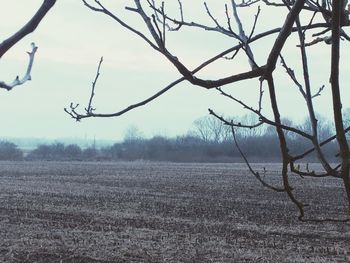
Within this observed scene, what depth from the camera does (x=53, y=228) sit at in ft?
63.6

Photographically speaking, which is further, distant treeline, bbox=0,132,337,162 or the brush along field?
distant treeline, bbox=0,132,337,162

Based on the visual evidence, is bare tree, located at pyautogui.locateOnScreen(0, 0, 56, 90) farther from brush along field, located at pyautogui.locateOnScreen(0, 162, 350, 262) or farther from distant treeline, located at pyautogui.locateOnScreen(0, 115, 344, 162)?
distant treeline, located at pyautogui.locateOnScreen(0, 115, 344, 162)

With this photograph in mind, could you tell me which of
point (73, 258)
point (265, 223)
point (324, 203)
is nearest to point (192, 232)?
point (265, 223)

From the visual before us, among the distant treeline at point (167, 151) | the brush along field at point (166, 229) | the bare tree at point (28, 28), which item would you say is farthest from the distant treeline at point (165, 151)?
the bare tree at point (28, 28)

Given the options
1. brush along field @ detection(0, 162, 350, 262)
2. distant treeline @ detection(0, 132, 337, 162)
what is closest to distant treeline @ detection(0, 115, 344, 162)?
distant treeline @ detection(0, 132, 337, 162)

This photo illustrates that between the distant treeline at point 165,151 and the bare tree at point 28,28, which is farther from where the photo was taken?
the distant treeline at point 165,151

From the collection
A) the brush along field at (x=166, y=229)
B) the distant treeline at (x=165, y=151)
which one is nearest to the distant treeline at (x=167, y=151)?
the distant treeline at (x=165, y=151)

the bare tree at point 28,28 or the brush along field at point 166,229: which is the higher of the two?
the bare tree at point 28,28

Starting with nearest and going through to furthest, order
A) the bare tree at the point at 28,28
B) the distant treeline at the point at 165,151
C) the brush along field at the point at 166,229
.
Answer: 1. the bare tree at the point at 28,28
2. the brush along field at the point at 166,229
3. the distant treeline at the point at 165,151

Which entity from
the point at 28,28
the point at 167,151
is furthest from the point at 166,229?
the point at 167,151

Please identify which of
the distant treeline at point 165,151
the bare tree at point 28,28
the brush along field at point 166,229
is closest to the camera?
the bare tree at point 28,28

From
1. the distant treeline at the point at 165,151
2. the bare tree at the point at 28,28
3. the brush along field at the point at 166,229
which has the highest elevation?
the distant treeline at the point at 165,151

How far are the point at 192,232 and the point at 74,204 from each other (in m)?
9.93

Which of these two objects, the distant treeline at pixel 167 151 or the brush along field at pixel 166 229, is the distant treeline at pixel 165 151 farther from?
the brush along field at pixel 166 229
